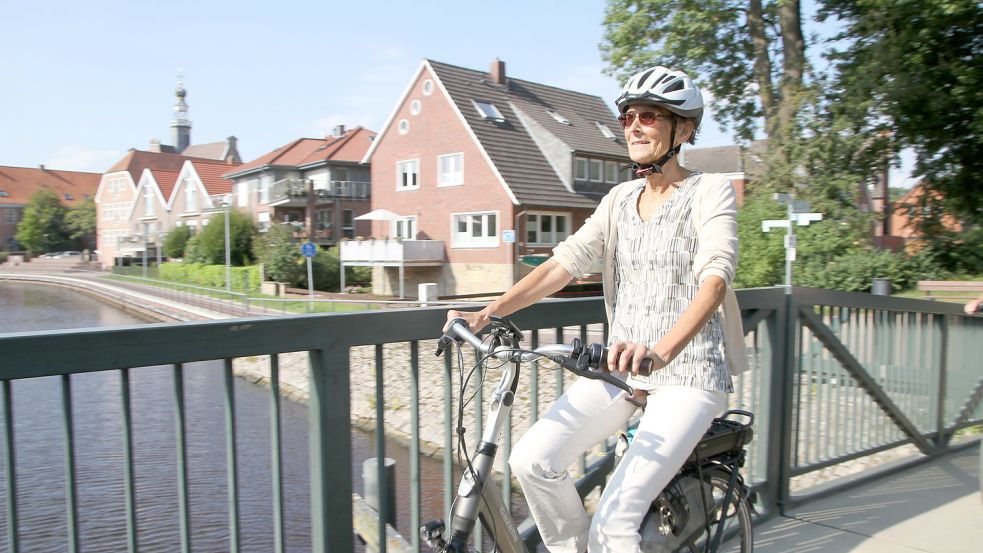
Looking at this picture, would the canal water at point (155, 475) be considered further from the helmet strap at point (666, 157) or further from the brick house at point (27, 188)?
the brick house at point (27, 188)

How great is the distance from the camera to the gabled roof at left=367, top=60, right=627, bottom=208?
30.8m

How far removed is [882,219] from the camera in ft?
62.0

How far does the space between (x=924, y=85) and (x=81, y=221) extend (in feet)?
281

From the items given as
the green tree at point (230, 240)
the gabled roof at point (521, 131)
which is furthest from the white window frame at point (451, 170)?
the green tree at point (230, 240)

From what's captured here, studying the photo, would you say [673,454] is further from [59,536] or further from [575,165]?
[575,165]

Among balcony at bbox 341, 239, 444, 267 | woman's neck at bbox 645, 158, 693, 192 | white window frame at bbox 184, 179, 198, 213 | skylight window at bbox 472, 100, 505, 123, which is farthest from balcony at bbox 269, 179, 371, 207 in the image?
woman's neck at bbox 645, 158, 693, 192

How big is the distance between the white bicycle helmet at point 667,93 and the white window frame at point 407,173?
3180cm

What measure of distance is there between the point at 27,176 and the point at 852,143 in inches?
4164

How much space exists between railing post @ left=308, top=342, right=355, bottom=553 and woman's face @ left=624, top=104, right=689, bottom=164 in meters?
1.12

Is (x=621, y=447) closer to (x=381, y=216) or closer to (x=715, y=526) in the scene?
(x=715, y=526)

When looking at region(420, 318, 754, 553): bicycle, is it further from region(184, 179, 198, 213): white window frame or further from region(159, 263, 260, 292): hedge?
region(184, 179, 198, 213): white window frame

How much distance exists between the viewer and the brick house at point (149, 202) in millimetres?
54438

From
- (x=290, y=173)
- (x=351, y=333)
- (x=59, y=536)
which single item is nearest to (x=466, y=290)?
(x=290, y=173)

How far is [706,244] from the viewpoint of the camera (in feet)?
7.21
